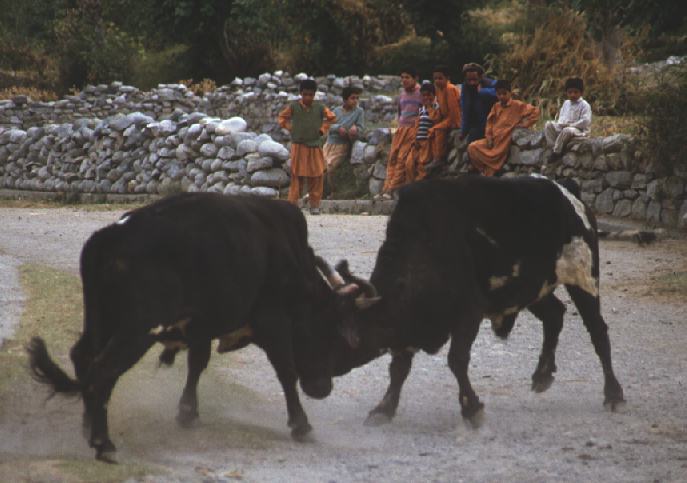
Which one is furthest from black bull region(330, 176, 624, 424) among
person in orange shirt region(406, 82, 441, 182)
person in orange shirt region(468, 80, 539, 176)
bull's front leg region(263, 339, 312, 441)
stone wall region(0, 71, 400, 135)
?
stone wall region(0, 71, 400, 135)

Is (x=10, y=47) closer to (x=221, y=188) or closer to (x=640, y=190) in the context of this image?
(x=221, y=188)

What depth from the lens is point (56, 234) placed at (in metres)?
14.7

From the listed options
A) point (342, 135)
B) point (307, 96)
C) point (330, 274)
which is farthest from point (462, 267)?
point (342, 135)

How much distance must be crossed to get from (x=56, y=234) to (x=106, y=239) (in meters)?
9.30

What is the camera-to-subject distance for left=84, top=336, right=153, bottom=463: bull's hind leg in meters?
5.52

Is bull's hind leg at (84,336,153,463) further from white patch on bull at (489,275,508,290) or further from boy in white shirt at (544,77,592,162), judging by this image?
boy in white shirt at (544,77,592,162)

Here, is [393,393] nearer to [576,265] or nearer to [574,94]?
[576,265]

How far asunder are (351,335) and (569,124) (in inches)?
420

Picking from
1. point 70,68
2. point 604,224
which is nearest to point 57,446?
point 604,224

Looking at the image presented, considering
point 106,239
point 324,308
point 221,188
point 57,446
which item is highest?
point 106,239

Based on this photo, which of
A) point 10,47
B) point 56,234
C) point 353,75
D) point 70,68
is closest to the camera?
point 56,234

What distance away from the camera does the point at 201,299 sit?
5.81m

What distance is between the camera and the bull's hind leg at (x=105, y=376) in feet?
18.1

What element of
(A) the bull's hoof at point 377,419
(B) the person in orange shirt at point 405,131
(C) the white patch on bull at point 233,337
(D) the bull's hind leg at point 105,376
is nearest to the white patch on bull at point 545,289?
(A) the bull's hoof at point 377,419
